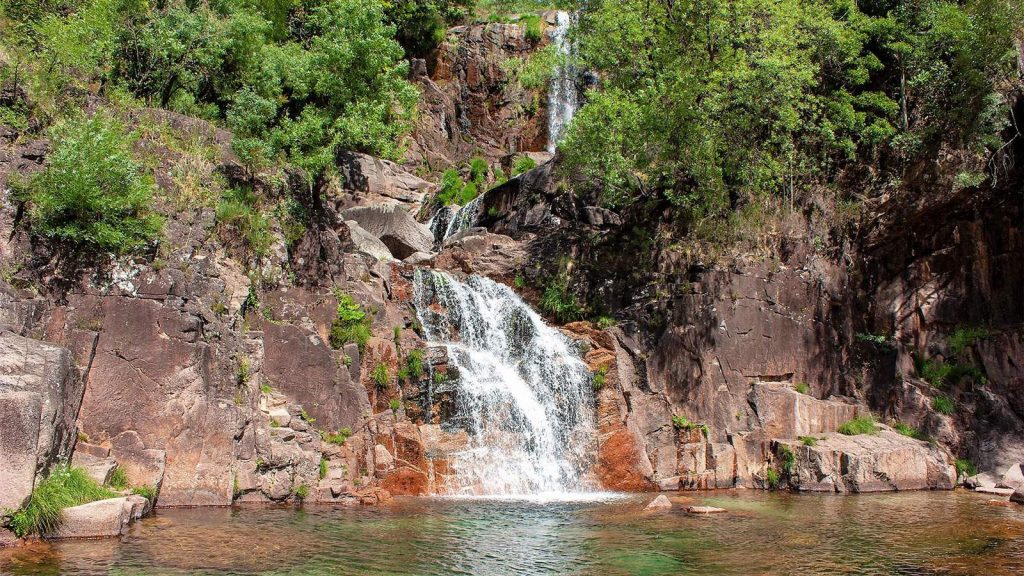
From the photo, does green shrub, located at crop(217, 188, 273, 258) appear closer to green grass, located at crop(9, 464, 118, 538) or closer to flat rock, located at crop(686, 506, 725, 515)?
green grass, located at crop(9, 464, 118, 538)

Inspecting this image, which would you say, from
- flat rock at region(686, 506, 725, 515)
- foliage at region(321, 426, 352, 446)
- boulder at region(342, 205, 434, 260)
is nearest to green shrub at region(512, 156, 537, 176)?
boulder at region(342, 205, 434, 260)

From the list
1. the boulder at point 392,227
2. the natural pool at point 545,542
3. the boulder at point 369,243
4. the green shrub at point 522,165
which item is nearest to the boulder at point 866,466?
the natural pool at point 545,542

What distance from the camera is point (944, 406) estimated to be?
75.9 ft

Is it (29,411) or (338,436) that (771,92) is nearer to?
(338,436)

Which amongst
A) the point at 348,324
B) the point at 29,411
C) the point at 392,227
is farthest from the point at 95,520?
the point at 392,227

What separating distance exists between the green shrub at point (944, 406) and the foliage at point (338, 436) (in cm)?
1834

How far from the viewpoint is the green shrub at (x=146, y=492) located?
44.6ft

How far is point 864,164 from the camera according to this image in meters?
27.6

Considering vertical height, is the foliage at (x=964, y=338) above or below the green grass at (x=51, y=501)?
above

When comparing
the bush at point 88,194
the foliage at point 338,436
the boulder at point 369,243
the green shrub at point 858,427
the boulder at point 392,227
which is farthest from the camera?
the boulder at point 392,227

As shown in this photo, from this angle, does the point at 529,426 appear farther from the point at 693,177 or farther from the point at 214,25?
the point at 214,25

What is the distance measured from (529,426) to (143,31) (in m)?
16.2

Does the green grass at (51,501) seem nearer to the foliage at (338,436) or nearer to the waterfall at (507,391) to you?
the foliage at (338,436)

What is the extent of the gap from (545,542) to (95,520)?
728cm
